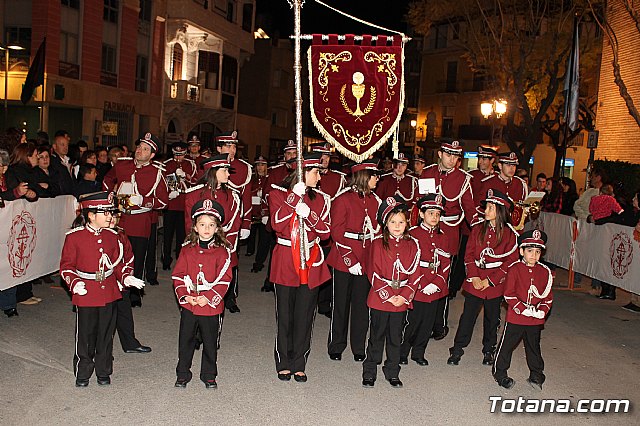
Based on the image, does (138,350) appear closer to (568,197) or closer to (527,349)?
(527,349)

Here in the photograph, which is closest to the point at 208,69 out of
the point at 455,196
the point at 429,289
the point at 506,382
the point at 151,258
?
the point at 151,258

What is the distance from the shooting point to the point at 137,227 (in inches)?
363

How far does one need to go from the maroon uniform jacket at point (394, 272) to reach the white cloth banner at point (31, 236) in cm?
465

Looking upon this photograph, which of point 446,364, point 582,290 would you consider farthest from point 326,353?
point 582,290

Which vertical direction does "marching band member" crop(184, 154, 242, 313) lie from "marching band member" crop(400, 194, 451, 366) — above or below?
above

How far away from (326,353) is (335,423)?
6.96ft

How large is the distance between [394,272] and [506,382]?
167 centimetres

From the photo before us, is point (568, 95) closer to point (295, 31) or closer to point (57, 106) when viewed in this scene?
point (295, 31)

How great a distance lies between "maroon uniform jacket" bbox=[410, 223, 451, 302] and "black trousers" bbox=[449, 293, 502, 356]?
444 millimetres

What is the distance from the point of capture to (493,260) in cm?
770

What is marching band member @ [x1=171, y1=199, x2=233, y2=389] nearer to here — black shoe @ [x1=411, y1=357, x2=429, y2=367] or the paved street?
the paved street

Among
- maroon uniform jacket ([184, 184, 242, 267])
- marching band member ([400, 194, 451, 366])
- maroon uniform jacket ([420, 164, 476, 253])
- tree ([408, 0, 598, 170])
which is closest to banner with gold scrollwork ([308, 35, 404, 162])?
maroon uniform jacket ([420, 164, 476, 253])

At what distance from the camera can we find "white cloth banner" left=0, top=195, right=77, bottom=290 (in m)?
8.41

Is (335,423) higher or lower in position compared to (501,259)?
lower
